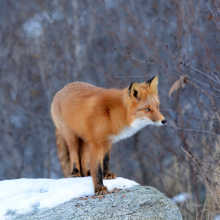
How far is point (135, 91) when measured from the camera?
364cm

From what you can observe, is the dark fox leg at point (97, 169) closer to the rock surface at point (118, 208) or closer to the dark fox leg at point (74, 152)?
the rock surface at point (118, 208)

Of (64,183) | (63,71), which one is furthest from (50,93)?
(64,183)

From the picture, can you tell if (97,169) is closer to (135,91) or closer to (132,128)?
(132,128)

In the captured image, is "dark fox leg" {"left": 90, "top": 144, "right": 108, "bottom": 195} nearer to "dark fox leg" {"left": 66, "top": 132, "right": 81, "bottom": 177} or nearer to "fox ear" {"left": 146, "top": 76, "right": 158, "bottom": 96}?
"dark fox leg" {"left": 66, "top": 132, "right": 81, "bottom": 177}

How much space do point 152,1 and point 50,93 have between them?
12.7ft

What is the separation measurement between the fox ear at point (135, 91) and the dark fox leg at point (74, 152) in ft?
3.71

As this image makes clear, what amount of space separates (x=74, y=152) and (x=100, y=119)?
0.88 meters

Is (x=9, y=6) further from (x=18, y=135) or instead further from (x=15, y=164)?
(x=15, y=164)

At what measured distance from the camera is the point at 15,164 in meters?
9.55

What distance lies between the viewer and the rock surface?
3096 mm

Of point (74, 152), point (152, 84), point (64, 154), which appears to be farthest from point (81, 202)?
point (152, 84)

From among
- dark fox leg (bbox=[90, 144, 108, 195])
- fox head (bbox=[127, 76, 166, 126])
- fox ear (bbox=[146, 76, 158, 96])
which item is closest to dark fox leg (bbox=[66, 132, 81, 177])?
dark fox leg (bbox=[90, 144, 108, 195])

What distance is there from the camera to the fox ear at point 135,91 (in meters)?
3.60

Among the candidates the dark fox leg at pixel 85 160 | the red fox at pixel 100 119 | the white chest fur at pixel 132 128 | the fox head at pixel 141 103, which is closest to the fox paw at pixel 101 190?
the red fox at pixel 100 119
